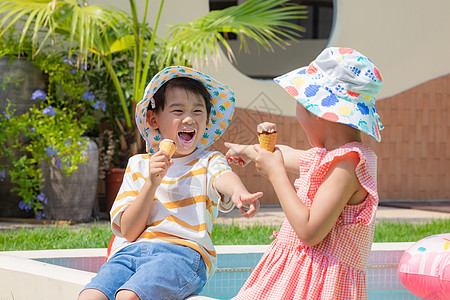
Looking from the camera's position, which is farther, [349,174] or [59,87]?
[59,87]

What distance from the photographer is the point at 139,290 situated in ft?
6.95

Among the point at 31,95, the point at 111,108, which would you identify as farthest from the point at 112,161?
the point at 31,95

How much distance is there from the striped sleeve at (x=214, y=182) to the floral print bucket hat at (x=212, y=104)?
18 cm

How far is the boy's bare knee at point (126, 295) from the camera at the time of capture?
210 cm

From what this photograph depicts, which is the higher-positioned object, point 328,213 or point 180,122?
point 180,122

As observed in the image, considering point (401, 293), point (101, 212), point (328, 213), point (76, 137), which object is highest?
point (328, 213)

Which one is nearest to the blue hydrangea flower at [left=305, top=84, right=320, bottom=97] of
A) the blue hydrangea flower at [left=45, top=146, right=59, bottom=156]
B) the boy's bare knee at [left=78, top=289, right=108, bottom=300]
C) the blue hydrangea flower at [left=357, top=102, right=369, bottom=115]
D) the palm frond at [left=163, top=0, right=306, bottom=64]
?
the blue hydrangea flower at [left=357, top=102, right=369, bottom=115]

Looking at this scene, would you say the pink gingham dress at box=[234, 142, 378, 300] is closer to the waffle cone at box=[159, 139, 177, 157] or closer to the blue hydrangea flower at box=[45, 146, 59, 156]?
the waffle cone at box=[159, 139, 177, 157]

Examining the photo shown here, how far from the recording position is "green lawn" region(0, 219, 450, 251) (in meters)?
4.40

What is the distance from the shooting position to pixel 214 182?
2.45 metres

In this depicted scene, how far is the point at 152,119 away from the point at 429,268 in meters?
1.20

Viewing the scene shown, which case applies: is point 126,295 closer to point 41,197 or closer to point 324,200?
point 324,200

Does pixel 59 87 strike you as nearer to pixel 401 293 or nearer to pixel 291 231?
pixel 401 293

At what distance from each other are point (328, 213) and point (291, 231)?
0.71 ft
